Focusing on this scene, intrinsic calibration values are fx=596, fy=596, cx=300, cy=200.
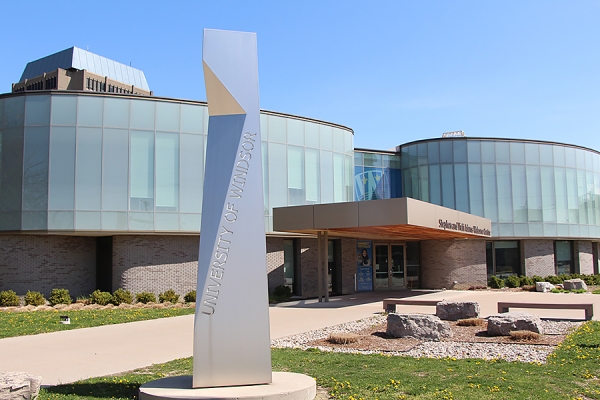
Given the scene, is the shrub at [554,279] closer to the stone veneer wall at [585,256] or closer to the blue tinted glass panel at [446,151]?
the stone veneer wall at [585,256]

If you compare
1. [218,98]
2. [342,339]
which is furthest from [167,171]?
[218,98]

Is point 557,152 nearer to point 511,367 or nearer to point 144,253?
point 144,253

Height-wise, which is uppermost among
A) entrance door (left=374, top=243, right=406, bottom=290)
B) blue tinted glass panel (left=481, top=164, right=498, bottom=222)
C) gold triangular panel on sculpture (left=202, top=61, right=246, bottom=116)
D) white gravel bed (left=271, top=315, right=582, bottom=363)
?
blue tinted glass panel (left=481, top=164, right=498, bottom=222)

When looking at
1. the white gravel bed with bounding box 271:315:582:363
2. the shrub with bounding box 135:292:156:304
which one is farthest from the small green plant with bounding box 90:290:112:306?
the white gravel bed with bounding box 271:315:582:363

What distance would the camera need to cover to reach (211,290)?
7.58m

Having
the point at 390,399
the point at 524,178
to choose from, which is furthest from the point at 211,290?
the point at 524,178

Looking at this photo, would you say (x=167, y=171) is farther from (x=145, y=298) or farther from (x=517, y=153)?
(x=517, y=153)

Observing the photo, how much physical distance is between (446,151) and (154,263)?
19.2 metres

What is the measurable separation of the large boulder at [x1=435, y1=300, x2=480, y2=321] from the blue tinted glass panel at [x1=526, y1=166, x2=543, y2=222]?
70.0 ft

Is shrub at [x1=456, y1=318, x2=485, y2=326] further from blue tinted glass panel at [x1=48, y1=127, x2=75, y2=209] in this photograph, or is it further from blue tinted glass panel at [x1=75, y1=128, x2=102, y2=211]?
blue tinted glass panel at [x1=48, y1=127, x2=75, y2=209]

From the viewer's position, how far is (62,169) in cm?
2434

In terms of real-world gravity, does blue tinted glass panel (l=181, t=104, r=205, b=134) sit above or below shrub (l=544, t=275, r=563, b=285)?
above

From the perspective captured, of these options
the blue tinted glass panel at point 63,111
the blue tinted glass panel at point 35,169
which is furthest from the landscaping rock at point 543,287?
the blue tinted glass panel at point 35,169

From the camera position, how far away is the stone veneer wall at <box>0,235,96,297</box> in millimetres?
24438
